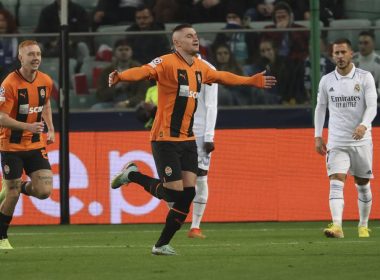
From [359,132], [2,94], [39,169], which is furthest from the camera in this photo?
[359,132]

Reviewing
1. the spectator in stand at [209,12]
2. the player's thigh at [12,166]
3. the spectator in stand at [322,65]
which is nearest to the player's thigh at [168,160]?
the player's thigh at [12,166]

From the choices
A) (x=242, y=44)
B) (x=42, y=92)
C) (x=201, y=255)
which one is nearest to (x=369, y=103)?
(x=201, y=255)

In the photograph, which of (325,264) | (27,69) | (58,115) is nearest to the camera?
A: (325,264)

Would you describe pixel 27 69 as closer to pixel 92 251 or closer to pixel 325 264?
pixel 92 251

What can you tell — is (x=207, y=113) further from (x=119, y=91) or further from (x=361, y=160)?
(x=119, y=91)

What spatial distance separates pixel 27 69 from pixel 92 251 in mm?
2110

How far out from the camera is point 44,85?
43.8 feet

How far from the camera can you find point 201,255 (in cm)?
1165

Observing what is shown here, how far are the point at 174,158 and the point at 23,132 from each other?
2253 mm

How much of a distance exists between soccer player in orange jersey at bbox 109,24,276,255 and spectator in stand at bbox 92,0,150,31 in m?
9.15

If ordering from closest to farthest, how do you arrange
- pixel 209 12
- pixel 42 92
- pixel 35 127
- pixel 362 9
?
1. pixel 35 127
2. pixel 42 92
3. pixel 362 9
4. pixel 209 12

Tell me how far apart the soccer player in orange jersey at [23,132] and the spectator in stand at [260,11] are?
24.7 ft

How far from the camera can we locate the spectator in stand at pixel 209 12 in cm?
2073

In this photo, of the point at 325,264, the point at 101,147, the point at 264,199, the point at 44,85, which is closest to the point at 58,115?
the point at 101,147
